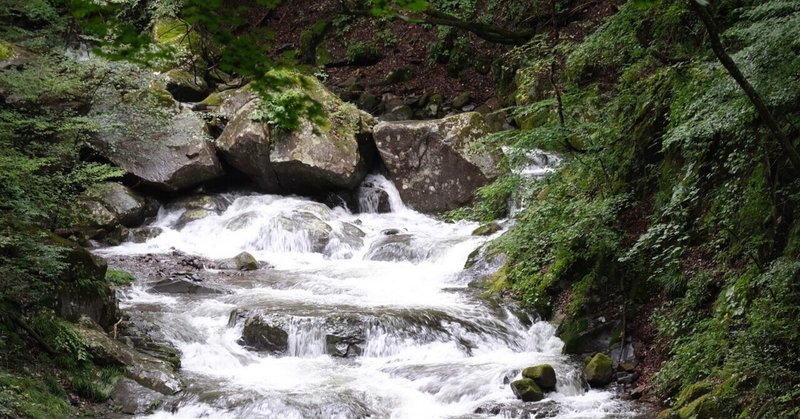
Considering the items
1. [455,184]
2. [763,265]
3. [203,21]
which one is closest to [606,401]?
[763,265]

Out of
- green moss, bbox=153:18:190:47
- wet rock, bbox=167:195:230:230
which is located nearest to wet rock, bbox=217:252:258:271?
wet rock, bbox=167:195:230:230

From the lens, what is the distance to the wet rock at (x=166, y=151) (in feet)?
44.8

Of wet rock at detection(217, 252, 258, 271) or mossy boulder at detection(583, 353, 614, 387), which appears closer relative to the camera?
mossy boulder at detection(583, 353, 614, 387)

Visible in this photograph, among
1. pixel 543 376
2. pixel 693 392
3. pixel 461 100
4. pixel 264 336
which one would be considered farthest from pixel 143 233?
pixel 693 392

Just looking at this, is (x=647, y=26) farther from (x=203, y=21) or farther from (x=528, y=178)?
(x=203, y=21)

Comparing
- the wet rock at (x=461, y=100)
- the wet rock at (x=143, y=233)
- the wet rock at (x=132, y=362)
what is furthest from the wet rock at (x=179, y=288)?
the wet rock at (x=461, y=100)

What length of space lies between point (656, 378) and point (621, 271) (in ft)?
6.12

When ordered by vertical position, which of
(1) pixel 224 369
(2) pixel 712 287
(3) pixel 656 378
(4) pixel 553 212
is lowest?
(1) pixel 224 369

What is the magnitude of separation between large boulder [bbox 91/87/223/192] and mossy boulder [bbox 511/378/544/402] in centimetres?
954

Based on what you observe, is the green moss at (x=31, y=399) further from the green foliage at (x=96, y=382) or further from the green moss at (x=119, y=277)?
the green moss at (x=119, y=277)

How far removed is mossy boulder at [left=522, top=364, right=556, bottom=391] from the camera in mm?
6672

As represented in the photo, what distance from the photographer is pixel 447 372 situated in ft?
24.1

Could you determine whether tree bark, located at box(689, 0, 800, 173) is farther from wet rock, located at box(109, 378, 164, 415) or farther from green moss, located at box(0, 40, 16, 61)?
green moss, located at box(0, 40, 16, 61)

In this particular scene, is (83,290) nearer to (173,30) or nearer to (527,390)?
(173,30)
